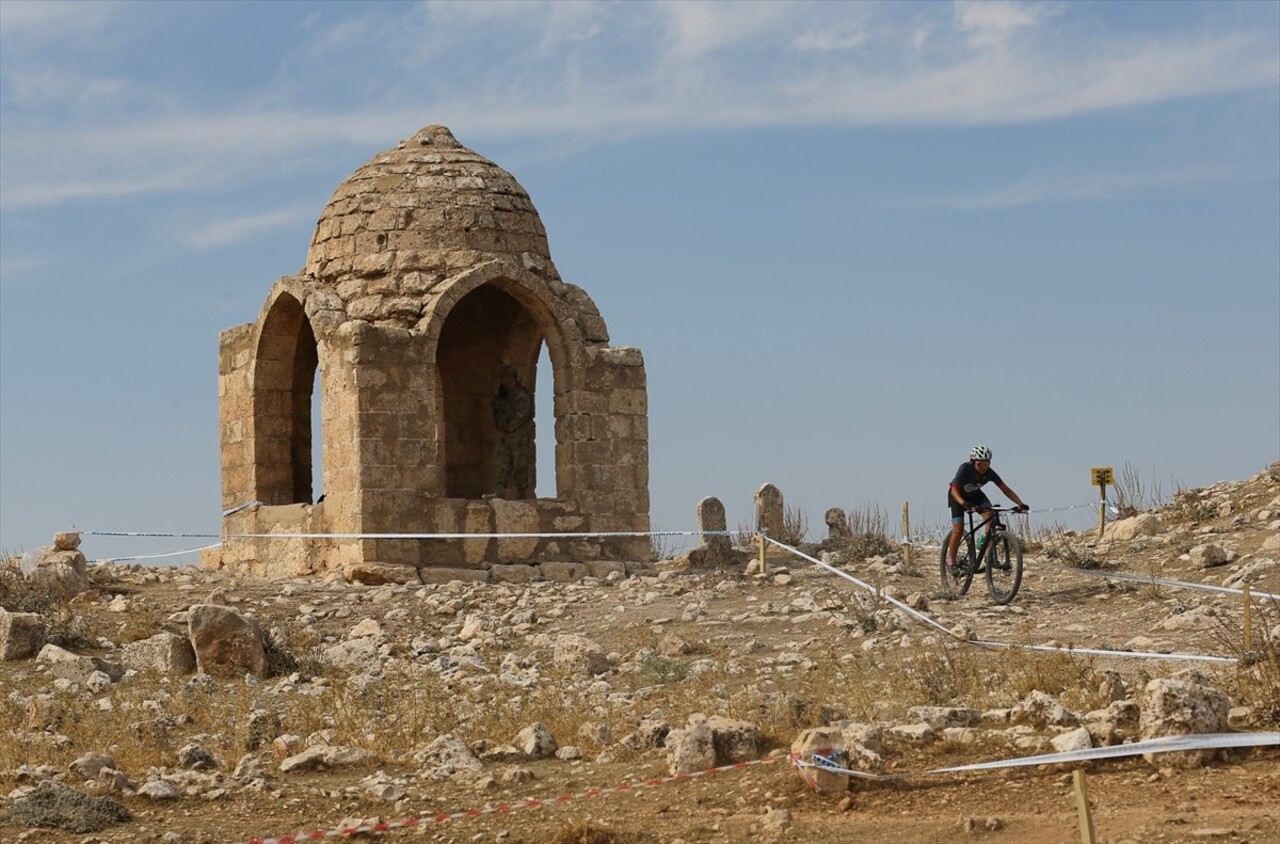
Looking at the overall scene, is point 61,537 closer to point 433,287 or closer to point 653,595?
point 433,287

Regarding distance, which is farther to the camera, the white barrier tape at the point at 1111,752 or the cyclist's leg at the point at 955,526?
the cyclist's leg at the point at 955,526

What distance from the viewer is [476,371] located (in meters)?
19.7

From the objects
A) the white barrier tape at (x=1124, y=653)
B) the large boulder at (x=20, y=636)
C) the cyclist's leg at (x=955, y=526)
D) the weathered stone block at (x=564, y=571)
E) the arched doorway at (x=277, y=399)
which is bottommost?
the white barrier tape at (x=1124, y=653)

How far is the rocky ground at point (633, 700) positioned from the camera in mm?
7102

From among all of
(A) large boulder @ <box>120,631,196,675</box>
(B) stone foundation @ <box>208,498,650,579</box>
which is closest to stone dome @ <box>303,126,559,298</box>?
(B) stone foundation @ <box>208,498,650,579</box>

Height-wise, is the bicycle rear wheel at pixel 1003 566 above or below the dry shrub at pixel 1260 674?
above

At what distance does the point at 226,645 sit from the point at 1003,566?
547 cm

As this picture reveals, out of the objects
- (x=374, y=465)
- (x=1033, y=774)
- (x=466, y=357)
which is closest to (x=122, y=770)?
(x=1033, y=774)

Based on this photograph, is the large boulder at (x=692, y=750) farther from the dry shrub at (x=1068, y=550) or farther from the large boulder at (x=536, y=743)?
the dry shrub at (x=1068, y=550)

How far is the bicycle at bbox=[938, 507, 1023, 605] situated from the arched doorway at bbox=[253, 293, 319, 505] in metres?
7.26

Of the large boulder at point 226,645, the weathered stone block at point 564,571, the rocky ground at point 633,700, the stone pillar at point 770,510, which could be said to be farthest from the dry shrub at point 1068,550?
the large boulder at point 226,645

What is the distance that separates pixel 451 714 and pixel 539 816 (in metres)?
2.42

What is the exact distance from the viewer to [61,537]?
15.6 m

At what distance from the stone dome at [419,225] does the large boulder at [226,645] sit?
5.39m
